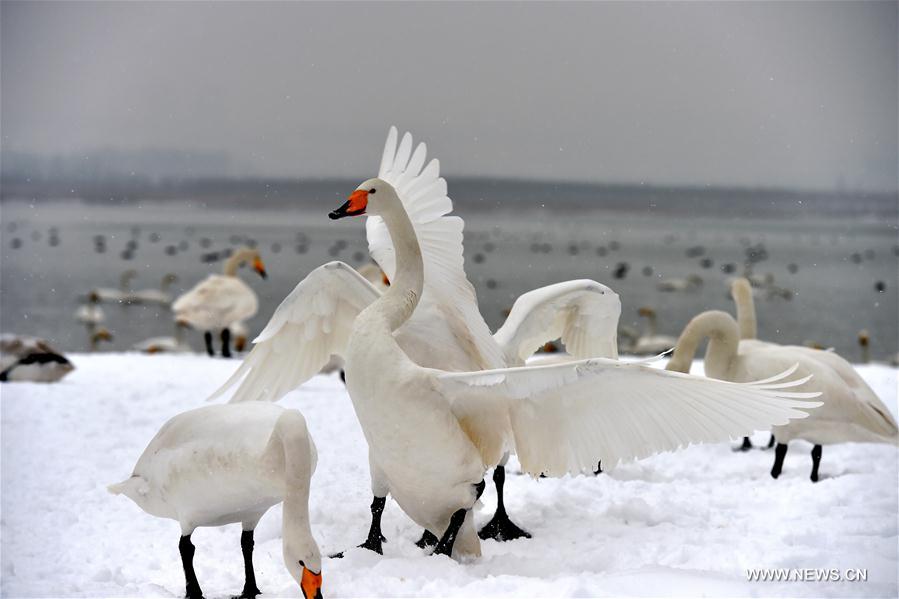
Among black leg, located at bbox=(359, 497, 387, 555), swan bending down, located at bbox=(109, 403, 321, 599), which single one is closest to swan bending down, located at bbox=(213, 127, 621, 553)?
black leg, located at bbox=(359, 497, 387, 555)

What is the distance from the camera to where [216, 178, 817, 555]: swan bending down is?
2775mm

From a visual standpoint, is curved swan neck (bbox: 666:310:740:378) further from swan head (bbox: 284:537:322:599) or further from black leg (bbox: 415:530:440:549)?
swan head (bbox: 284:537:322:599)

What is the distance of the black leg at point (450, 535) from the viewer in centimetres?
315

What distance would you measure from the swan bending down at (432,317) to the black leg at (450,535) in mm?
295

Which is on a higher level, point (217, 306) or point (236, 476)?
point (217, 306)

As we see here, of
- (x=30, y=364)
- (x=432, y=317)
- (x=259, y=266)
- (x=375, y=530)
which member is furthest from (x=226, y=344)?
(x=375, y=530)

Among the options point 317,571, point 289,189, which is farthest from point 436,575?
point 289,189

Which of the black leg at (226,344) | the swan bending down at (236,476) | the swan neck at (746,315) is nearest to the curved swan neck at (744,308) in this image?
the swan neck at (746,315)

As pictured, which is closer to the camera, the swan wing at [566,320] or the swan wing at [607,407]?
the swan wing at [607,407]

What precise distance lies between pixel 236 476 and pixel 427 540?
3.24ft

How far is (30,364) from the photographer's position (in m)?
6.00

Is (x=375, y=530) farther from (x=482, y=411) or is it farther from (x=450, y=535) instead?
(x=482, y=411)

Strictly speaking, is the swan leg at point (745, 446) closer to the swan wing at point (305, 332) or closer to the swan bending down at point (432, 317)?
the swan bending down at point (432, 317)

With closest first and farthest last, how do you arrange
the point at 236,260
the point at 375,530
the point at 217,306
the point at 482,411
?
the point at 482,411 < the point at 375,530 < the point at 217,306 < the point at 236,260
